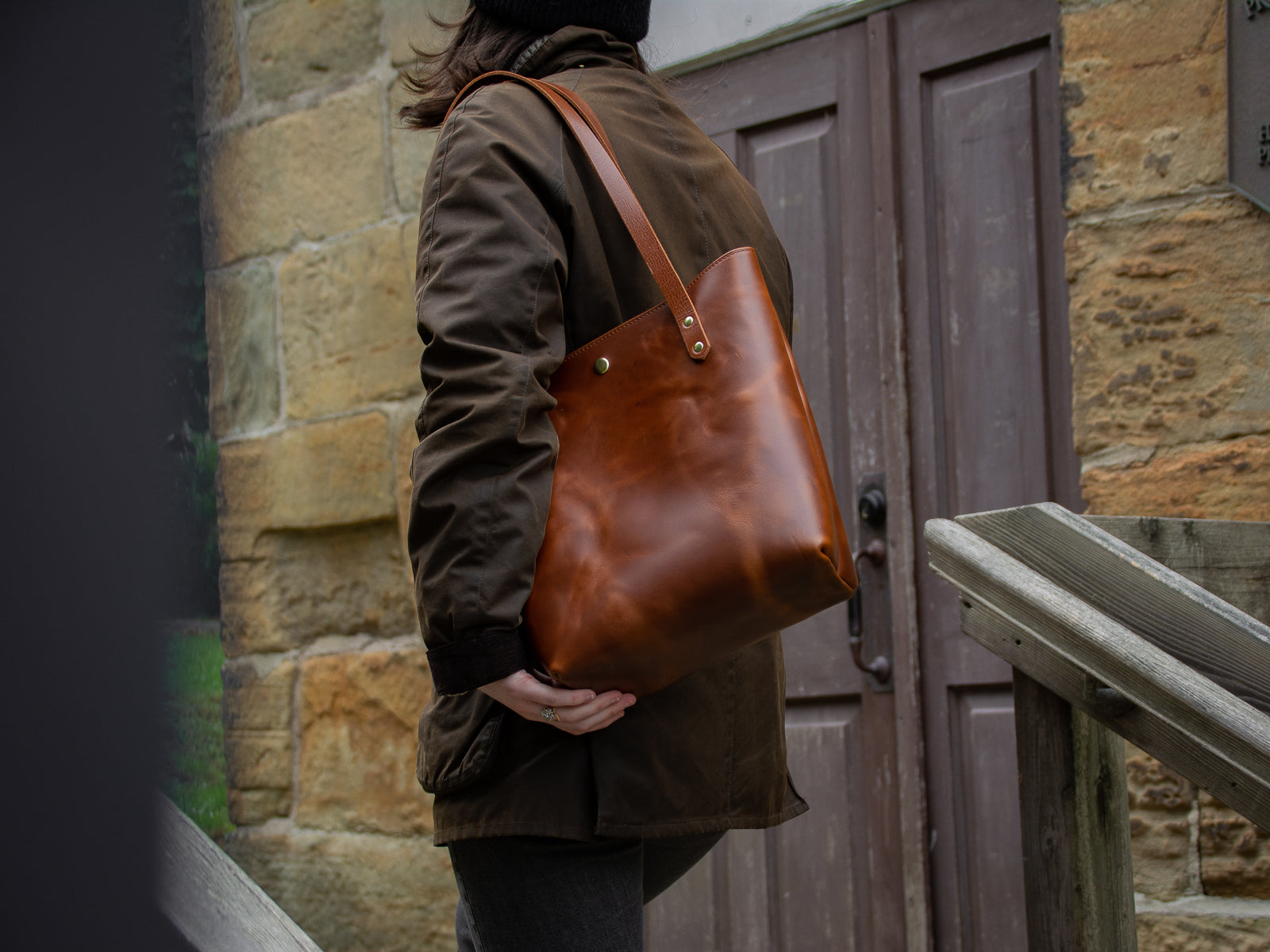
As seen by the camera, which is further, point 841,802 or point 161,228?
point 841,802

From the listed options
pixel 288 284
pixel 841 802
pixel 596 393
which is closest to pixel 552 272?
pixel 596 393

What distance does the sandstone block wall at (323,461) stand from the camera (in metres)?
2.99

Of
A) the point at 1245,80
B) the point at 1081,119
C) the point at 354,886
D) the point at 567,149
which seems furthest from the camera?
the point at 354,886

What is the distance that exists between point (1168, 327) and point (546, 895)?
152 cm

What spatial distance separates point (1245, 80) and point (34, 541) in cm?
214

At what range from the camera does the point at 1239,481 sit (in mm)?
1970

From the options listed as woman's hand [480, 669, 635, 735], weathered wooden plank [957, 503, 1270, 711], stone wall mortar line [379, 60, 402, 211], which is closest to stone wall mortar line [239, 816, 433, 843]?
stone wall mortar line [379, 60, 402, 211]

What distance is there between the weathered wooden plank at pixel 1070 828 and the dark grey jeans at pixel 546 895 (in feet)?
1.27

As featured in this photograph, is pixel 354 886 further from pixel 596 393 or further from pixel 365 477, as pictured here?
pixel 596 393

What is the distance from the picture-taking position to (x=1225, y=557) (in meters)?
1.31

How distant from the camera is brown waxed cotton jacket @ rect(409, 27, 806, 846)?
3.53 ft

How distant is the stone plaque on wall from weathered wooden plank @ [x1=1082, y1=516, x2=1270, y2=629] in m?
0.88

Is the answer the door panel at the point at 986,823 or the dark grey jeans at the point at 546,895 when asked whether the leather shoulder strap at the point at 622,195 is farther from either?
the door panel at the point at 986,823

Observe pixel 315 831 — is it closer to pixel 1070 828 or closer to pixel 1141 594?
pixel 1070 828
